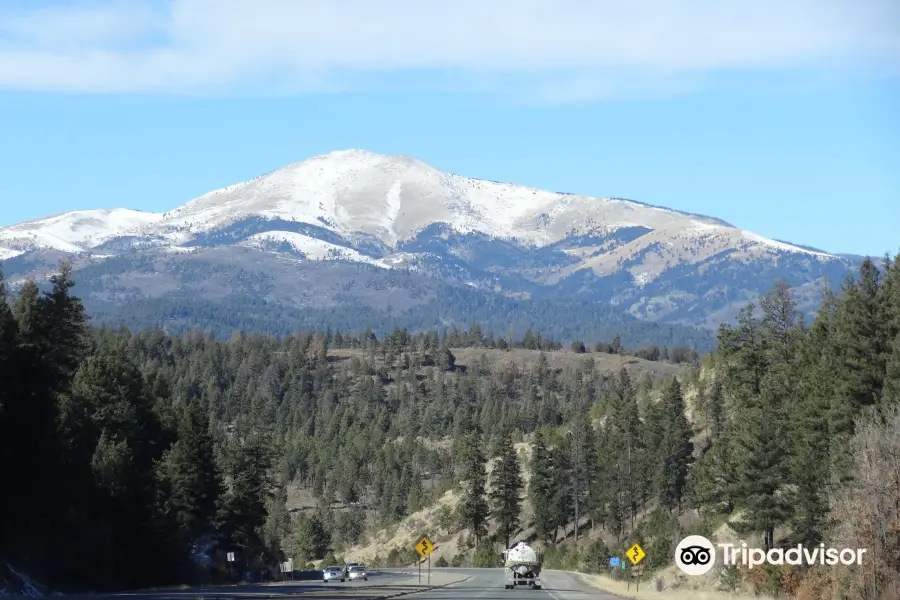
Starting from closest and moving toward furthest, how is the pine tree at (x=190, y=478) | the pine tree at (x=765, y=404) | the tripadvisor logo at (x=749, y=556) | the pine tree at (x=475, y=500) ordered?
the tripadvisor logo at (x=749, y=556) → the pine tree at (x=765, y=404) → the pine tree at (x=190, y=478) → the pine tree at (x=475, y=500)

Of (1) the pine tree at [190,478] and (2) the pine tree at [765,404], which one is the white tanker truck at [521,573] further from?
(1) the pine tree at [190,478]

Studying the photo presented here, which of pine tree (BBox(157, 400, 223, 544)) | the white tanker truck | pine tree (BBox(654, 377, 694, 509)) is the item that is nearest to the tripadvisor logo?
the white tanker truck

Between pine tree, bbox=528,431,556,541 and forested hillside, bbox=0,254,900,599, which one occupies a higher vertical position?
forested hillside, bbox=0,254,900,599

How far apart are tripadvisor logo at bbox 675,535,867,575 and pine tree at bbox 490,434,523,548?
233 ft

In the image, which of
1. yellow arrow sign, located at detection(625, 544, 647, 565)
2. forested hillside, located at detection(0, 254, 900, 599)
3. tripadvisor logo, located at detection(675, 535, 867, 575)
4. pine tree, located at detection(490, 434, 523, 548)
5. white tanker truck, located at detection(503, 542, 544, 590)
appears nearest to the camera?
tripadvisor logo, located at detection(675, 535, 867, 575)

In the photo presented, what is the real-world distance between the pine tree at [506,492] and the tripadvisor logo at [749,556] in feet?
233

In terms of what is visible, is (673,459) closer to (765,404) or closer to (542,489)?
(542,489)

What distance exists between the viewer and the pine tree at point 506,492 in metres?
141

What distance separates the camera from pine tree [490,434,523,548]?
141m

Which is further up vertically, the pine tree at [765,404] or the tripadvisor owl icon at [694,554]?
the pine tree at [765,404]

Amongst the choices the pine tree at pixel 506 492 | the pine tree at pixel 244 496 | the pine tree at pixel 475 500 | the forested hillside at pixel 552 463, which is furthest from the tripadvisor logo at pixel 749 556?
the pine tree at pixel 475 500

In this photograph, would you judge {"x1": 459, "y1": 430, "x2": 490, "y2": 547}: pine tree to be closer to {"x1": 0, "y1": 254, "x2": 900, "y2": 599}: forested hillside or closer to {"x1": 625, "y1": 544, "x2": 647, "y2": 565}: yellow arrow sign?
{"x1": 0, "y1": 254, "x2": 900, "y2": 599}: forested hillside

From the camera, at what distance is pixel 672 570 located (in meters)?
78.6

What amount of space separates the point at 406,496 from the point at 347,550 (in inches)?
573
